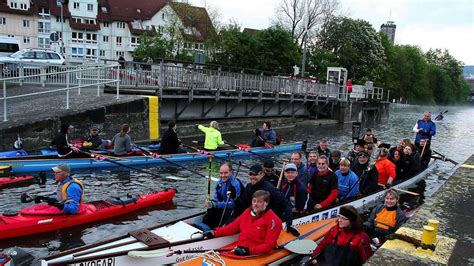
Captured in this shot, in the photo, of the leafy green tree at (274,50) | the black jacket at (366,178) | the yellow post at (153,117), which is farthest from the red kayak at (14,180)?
the leafy green tree at (274,50)

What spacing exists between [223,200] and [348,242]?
2989mm

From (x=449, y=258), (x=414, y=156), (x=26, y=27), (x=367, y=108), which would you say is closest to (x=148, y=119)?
(x=414, y=156)

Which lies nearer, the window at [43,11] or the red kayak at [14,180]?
the red kayak at [14,180]

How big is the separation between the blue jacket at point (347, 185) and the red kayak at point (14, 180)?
29.2 ft

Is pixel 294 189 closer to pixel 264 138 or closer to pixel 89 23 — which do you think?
pixel 264 138

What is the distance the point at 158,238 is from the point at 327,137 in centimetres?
2428

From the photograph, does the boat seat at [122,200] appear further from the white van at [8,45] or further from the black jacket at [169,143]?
the white van at [8,45]

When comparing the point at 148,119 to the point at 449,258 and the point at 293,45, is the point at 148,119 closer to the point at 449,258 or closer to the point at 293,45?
the point at 449,258

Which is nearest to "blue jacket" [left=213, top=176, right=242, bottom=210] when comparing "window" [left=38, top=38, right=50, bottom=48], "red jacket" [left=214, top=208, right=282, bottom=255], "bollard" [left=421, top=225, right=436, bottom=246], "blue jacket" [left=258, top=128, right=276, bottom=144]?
"red jacket" [left=214, top=208, right=282, bottom=255]

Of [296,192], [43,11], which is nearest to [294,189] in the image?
[296,192]

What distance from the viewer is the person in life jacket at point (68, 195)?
8.79 metres

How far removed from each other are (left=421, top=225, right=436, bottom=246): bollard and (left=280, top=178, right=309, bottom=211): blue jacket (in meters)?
4.06

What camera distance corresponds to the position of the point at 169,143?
16.4 metres

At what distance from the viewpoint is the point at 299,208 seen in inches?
356
